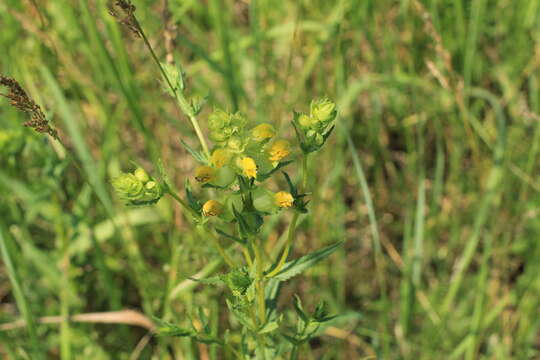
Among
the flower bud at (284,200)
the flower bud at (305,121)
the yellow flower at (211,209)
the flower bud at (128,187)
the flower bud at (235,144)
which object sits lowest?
the flower bud at (284,200)

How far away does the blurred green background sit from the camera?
7.44 feet

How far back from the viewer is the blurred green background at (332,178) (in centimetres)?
227

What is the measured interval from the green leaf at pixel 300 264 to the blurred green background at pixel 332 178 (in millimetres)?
570

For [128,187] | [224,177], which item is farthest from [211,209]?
[128,187]

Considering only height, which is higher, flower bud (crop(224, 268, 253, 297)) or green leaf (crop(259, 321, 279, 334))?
flower bud (crop(224, 268, 253, 297))

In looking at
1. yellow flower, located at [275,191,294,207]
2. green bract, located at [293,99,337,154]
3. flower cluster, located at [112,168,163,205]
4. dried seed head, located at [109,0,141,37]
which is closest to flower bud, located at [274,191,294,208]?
yellow flower, located at [275,191,294,207]

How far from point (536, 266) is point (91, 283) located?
1.93m

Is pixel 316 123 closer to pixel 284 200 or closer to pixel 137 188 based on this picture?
pixel 284 200

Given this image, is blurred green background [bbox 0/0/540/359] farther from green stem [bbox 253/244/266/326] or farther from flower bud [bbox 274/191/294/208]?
flower bud [bbox 274/191/294/208]

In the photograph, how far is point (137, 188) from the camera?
126 centimetres

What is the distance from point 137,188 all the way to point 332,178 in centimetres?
134

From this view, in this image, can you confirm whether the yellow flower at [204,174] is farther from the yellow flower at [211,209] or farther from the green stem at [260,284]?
the green stem at [260,284]

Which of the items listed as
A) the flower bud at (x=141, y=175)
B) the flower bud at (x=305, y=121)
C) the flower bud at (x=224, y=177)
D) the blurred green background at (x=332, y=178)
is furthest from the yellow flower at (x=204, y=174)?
the blurred green background at (x=332, y=178)

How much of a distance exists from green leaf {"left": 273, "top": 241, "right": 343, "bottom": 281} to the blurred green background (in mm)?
570
